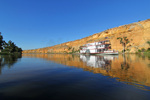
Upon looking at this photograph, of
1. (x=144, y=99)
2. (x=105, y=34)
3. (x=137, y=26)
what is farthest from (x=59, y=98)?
(x=105, y=34)

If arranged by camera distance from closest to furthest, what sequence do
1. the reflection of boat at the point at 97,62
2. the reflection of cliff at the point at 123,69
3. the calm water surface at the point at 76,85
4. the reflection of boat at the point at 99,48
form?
the calm water surface at the point at 76,85 < the reflection of cliff at the point at 123,69 < the reflection of boat at the point at 97,62 < the reflection of boat at the point at 99,48

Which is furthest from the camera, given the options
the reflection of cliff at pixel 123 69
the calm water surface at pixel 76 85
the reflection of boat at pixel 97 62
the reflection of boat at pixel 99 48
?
the reflection of boat at pixel 99 48

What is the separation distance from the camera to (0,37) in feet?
233

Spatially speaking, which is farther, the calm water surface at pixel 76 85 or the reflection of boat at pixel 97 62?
the reflection of boat at pixel 97 62

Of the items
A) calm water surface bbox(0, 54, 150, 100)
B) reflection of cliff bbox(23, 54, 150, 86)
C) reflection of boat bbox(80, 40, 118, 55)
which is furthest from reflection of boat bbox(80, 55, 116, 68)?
reflection of boat bbox(80, 40, 118, 55)

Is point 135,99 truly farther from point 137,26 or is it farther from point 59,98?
point 137,26

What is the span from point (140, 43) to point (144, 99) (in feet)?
311

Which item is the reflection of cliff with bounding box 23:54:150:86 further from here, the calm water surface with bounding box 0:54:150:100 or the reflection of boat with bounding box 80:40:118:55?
the reflection of boat with bounding box 80:40:118:55

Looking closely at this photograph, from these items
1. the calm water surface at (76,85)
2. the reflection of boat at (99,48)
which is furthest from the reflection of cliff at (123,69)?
the reflection of boat at (99,48)

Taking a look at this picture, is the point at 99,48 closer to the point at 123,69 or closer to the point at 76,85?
the point at 123,69

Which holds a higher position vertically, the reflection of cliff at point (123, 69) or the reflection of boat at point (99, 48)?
the reflection of boat at point (99, 48)

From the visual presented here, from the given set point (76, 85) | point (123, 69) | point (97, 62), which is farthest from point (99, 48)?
point (76, 85)

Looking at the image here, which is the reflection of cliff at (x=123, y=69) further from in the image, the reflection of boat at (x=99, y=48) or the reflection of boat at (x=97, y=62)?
the reflection of boat at (x=99, y=48)

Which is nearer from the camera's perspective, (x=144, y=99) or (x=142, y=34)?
(x=144, y=99)
